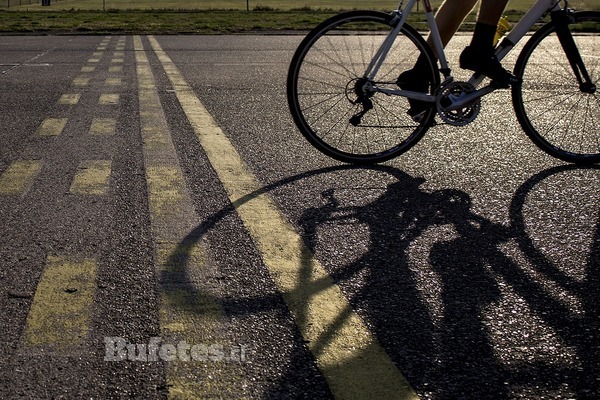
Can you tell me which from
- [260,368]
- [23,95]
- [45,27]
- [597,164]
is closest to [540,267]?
[260,368]

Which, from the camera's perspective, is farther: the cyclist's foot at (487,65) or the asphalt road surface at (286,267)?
the cyclist's foot at (487,65)

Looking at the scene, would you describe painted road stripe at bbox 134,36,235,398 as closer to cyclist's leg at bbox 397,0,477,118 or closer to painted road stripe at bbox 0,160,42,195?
painted road stripe at bbox 0,160,42,195

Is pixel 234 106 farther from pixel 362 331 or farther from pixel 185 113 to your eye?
pixel 362 331

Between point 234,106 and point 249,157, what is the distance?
2027mm

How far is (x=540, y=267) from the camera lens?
10.0 ft

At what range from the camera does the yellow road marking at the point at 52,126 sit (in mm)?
5527

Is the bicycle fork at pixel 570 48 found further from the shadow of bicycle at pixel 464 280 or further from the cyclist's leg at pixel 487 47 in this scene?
the shadow of bicycle at pixel 464 280

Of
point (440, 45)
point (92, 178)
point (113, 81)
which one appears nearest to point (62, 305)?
point (92, 178)

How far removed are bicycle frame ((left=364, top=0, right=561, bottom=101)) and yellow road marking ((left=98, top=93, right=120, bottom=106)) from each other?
2774 millimetres

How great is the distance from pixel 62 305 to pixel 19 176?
1.86 m

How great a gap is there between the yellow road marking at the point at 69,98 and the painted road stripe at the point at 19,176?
237 cm

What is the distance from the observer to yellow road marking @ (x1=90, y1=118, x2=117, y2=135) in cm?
555

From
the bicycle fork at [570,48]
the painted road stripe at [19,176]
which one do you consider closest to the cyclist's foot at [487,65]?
the bicycle fork at [570,48]

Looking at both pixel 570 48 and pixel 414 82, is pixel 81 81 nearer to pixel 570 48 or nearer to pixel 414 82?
pixel 414 82
